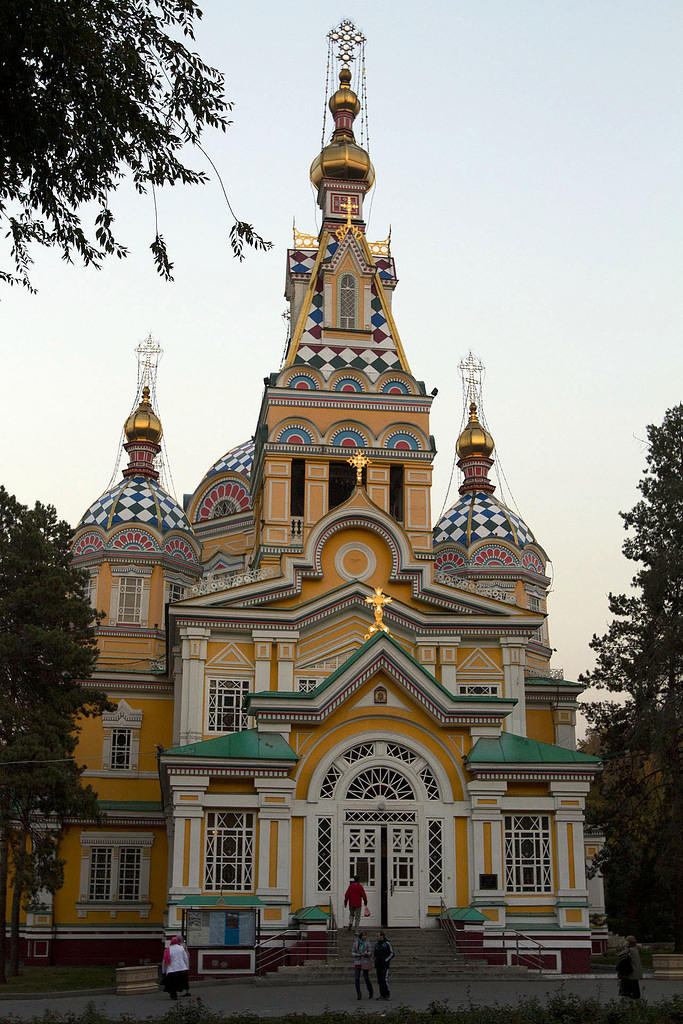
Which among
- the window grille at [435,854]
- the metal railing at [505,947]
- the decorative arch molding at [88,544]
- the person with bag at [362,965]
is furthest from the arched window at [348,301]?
the person with bag at [362,965]

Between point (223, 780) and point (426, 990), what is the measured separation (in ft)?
21.2

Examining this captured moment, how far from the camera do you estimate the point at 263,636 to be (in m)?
32.4

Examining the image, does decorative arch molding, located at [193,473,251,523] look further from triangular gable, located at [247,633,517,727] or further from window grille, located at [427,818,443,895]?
window grille, located at [427,818,443,895]

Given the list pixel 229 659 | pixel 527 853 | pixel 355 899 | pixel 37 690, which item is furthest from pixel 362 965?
pixel 229 659

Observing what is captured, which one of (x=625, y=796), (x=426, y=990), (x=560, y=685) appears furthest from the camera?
(x=560, y=685)

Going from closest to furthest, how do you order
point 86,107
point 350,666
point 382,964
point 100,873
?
point 86,107, point 382,964, point 350,666, point 100,873

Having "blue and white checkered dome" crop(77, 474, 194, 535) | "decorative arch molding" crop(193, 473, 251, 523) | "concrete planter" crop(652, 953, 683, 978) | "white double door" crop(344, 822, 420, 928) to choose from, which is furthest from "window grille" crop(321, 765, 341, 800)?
"decorative arch molding" crop(193, 473, 251, 523)

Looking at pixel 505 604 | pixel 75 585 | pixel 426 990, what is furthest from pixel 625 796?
pixel 75 585

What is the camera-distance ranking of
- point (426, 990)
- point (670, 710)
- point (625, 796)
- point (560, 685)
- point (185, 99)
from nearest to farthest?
point (185, 99) < point (426, 990) < point (670, 710) < point (625, 796) < point (560, 685)

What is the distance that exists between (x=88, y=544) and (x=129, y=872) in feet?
38.6

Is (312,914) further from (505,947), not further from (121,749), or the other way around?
(121,749)

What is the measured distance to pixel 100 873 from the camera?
113 ft

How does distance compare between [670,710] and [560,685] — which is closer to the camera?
[670,710]

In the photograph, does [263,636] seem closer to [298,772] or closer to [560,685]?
[298,772]
